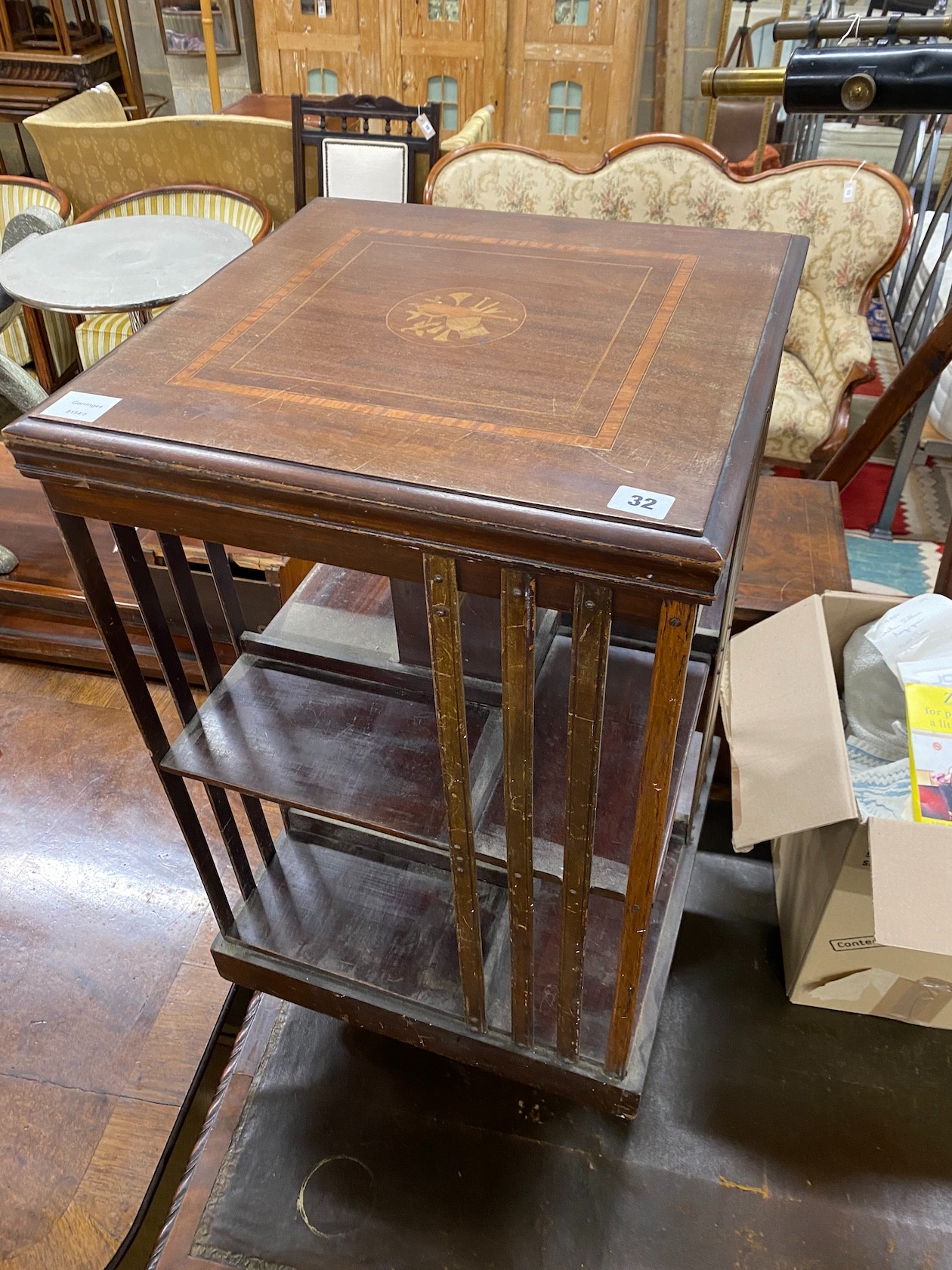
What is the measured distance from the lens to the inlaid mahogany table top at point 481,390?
604 mm

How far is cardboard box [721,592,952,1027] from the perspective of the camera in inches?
40.0

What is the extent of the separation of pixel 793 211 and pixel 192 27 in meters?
3.47

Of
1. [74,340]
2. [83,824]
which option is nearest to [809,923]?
[83,824]

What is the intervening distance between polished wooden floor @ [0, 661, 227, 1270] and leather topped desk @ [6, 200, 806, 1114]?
1.28ft

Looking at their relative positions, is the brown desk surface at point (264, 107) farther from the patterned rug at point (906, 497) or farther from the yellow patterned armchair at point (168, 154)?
the patterned rug at point (906, 497)

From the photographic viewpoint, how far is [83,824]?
1.71 meters

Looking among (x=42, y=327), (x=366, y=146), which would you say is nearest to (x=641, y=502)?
(x=366, y=146)

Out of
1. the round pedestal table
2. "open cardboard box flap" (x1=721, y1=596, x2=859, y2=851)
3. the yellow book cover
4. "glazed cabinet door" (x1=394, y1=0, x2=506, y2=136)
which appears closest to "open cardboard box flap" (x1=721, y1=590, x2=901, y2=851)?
"open cardboard box flap" (x1=721, y1=596, x2=859, y2=851)

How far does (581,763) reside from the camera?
2.32ft

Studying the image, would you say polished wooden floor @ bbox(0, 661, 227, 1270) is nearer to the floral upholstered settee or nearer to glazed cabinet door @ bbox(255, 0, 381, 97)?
the floral upholstered settee

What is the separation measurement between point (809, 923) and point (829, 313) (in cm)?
179

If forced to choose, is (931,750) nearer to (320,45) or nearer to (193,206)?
(193,206)

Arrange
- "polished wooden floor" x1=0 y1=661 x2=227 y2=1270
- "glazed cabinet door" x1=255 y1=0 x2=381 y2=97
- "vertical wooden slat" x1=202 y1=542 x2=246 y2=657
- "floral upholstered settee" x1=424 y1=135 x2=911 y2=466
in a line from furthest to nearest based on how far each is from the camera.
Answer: "glazed cabinet door" x1=255 y1=0 x2=381 y2=97 → "floral upholstered settee" x1=424 y1=135 x2=911 y2=466 → "polished wooden floor" x1=0 y1=661 x2=227 y2=1270 → "vertical wooden slat" x1=202 y1=542 x2=246 y2=657

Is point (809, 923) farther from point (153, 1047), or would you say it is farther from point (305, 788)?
point (153, 1047)
